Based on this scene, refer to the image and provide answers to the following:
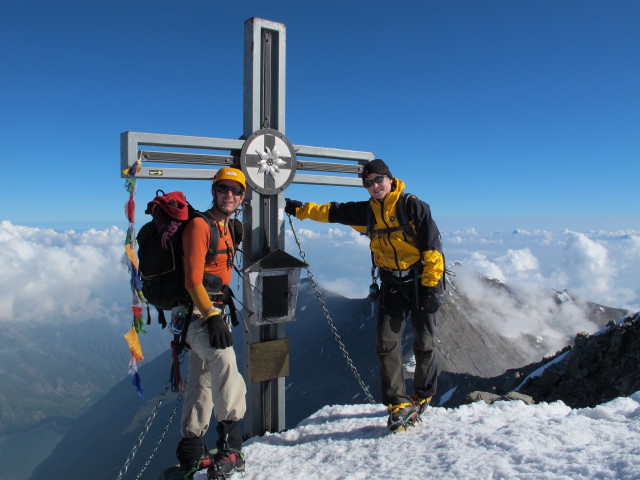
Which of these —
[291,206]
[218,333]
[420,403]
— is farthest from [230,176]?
[420,403]

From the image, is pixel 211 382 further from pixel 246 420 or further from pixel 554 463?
pixel 554 463

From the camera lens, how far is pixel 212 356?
201 inches

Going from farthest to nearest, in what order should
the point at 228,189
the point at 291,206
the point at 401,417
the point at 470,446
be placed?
the point at 291,206 < the point at 401,417 < the point at 228,189 < the point at 470,446

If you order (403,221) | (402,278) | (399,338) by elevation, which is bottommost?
(399,338)

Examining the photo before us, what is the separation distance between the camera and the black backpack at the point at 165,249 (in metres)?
5.01

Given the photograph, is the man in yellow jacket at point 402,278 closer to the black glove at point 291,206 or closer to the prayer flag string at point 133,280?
the black glove at point 291,206

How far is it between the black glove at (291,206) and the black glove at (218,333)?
262 centimetres

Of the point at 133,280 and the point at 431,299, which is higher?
the point at 133,280

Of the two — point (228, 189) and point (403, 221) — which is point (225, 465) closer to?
point (228, 189)

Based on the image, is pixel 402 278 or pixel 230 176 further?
pixel 402 278

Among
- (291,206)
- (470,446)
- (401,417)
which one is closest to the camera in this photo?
(470,446)

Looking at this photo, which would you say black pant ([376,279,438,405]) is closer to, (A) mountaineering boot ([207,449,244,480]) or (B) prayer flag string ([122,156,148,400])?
(A) mountaineering boot ([207,449,244,480])

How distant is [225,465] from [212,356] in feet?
3.90

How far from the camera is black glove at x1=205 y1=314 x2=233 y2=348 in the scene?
4.95 meters
